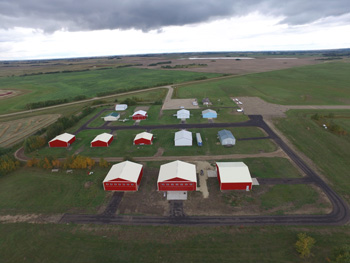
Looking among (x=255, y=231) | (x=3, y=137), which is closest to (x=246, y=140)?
(x=255, y=231)

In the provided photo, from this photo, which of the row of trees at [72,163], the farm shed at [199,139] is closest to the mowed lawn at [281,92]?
the farm shed at [199,139]

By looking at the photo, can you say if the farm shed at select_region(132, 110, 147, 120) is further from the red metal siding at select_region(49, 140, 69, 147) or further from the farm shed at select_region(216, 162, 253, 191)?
the farm shed at select_region(216, 162, 253, 191)

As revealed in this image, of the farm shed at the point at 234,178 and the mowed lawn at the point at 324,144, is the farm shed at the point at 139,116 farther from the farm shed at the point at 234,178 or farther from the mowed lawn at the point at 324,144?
the mowed lawn at the point at 324,144

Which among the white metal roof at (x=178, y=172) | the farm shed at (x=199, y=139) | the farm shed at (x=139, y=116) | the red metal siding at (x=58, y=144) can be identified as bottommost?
the red metal siding at (x=58, y=144)

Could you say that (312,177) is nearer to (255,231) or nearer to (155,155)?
(255,231)

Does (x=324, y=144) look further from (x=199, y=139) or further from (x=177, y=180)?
(x=177, y=180)
